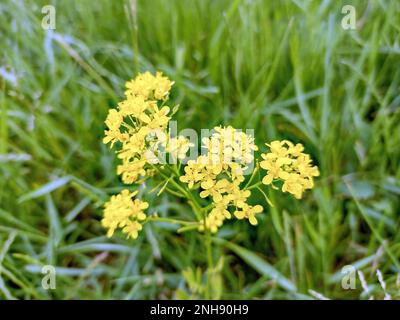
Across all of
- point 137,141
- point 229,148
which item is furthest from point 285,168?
point 137,141

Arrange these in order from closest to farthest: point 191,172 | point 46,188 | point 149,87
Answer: point 191,172, point 149,87, point 46,188

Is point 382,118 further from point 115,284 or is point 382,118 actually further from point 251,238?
point 115,284

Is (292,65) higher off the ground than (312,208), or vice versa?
(292,65)

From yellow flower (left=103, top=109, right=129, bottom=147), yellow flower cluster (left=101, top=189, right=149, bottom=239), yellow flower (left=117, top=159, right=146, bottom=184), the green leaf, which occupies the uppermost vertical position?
the green leaf

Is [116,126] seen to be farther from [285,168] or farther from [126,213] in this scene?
[285,168]

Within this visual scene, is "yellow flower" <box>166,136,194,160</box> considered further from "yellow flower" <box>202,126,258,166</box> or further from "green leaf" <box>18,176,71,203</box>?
"green leaf" <box>18,176,71,203</box>

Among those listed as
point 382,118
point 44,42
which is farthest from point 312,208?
point 44,42

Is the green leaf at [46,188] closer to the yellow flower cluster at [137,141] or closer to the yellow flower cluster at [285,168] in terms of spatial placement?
the yellow flower cluster at [137,141]

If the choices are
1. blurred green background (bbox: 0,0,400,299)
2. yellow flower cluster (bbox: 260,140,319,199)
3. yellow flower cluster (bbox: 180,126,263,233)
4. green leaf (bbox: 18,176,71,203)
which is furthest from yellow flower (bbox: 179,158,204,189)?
green leaf (bbox: 18,176,71,203)
